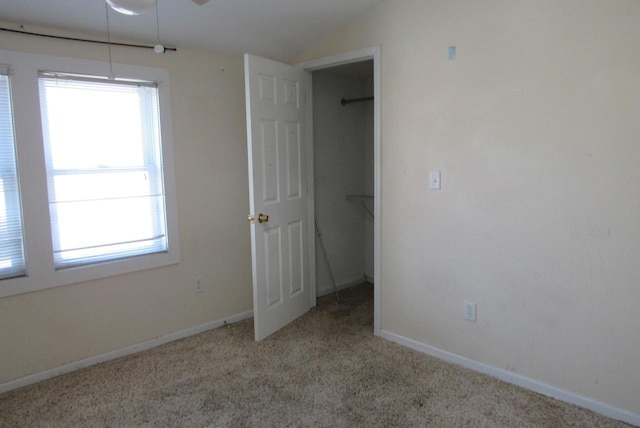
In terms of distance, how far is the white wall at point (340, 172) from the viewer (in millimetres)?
3916

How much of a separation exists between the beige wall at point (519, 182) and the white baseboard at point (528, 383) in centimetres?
3

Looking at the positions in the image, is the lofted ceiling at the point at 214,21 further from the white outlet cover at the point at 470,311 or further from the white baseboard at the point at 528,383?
the white baseboard at the point at 528,383

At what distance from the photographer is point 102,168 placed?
8.98ft

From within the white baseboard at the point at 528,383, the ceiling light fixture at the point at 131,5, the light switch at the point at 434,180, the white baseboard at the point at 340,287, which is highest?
the ceiling light fixture at the point at 131,5

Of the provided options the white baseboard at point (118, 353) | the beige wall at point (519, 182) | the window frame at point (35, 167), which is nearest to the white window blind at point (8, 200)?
the window frame at point (35, 167)

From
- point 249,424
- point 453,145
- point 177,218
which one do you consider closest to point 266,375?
point 249,424

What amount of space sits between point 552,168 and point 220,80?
2.32m

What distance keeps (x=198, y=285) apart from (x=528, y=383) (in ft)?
7.49

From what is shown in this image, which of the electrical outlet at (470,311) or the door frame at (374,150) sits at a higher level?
the door frame at (374,150)

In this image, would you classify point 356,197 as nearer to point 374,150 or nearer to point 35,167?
point 374,150

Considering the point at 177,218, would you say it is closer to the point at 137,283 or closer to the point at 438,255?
the point at 137,283

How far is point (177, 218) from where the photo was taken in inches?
120

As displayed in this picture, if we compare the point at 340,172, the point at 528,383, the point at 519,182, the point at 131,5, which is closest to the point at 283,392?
the point at 528,383

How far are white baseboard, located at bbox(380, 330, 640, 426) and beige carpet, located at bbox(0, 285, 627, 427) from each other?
5 cm
